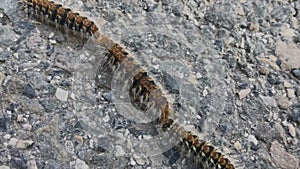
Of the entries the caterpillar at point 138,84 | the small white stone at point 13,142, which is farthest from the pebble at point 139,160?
the small white stone at point 13,142

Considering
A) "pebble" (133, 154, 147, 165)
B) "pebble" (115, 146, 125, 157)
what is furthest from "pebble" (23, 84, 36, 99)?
"pebble" (133, 154, 147, 165)

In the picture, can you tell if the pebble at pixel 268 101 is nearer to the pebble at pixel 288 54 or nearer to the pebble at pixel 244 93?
the pebble at pixel 244 93

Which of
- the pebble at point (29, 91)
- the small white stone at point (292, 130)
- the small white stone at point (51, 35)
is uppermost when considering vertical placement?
the small white stone at point (292, 130)

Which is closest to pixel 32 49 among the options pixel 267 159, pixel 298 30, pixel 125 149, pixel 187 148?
pixel 125 149

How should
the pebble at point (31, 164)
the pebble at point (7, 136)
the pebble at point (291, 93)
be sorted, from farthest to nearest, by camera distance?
the pebble at point (291, 93) < the pebble at point (7, 136) < the pebble at point (31, 164)

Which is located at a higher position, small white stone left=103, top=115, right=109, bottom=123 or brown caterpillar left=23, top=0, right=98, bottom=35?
brown caterpillar left=23, top=0, right=98, bottom=35

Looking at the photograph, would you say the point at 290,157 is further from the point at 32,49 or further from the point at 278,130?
the point at 32,49

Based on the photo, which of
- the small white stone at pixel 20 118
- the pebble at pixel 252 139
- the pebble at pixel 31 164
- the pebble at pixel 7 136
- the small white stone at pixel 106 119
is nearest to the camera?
the pebble at pixel 31 164

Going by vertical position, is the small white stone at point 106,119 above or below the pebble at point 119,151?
above

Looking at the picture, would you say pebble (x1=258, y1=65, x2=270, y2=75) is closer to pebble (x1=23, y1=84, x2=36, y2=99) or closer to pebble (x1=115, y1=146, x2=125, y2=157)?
pebble (x1=115, y1=146, x2=125, y2=157)

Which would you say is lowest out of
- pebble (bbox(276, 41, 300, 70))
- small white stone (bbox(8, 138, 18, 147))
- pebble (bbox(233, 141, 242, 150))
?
small white stone (bbox(8, 138, 18, 147))
